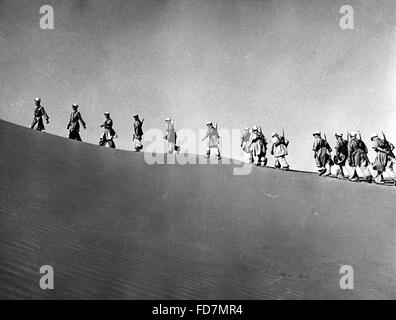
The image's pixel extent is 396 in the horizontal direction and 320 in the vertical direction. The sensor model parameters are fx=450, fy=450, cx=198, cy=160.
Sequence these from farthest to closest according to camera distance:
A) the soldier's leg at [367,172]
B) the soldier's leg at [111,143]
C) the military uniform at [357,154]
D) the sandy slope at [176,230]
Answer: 1. the soldier's leg at [111,143]
2. the soldier's leg at [367,172]
3. the military uniform at [357,154]
4. the sandy slope at [176,230]

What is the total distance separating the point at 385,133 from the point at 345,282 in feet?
21.7

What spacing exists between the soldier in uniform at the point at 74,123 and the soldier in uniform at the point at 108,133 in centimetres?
81

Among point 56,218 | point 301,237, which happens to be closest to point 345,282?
point 301,237

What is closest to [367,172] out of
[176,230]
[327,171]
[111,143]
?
[327,171]

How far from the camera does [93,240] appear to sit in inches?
333

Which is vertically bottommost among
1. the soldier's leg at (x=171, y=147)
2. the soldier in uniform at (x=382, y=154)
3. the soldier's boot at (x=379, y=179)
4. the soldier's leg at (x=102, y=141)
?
the soldier's boot at (x=379, y=179)

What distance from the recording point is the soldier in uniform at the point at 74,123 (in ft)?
51.4

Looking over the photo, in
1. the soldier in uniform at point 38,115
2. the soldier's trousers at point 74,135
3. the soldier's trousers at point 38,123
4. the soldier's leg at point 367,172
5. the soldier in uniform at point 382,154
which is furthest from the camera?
the soldier's trousers at point 38,123

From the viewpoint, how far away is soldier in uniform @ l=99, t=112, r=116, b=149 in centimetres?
1603

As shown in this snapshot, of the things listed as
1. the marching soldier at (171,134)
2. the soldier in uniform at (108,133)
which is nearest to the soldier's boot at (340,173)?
the marching soldier at (171,134)

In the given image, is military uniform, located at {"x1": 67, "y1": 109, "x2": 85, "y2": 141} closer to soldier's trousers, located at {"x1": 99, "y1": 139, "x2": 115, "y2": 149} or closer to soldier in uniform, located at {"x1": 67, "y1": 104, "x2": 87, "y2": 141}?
soldier in uniform, located at {"x1": 67, "y1": 104, "x2": 87, "y2": 141}

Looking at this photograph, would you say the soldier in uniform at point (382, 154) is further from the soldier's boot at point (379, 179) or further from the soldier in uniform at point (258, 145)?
the soldier in uniform at point (258, 145)
